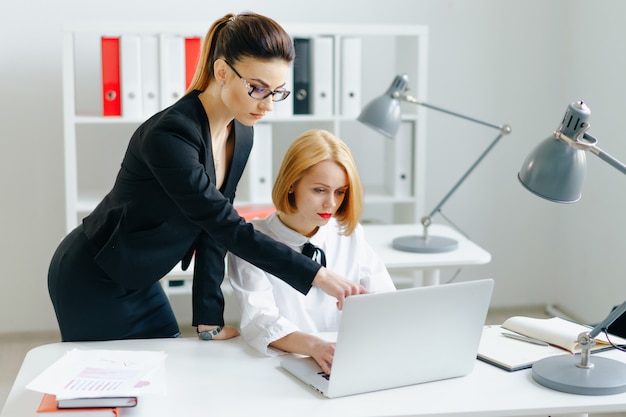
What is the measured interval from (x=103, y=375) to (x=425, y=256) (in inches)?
60.9

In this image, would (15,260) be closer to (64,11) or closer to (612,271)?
(64,11)

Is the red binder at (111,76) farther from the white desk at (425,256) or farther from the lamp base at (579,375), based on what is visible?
the lamp base at (579,375)

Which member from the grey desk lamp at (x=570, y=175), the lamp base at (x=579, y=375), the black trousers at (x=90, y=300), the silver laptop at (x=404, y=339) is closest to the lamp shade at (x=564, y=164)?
the grey desk lamp at (x=570, y=175)

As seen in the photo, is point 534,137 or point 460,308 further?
point 534,137

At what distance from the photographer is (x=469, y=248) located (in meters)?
3.01

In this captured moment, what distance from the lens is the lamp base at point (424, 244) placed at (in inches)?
115

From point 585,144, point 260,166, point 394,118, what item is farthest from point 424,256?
point 585,144

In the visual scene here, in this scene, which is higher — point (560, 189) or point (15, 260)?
point (560, 189)

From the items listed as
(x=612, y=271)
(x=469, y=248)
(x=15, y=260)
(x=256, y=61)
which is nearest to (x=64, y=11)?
(x=15, y=260)

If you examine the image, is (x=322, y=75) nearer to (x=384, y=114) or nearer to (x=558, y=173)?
(x=384, y=114)

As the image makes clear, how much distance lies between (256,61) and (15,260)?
247cm

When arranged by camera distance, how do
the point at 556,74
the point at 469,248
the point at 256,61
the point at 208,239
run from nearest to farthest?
1. the point at 256,61
2. the point at 208,239
3. the point at 469,248
4. the point at 556,74

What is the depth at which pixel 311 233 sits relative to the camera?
202 centimetres

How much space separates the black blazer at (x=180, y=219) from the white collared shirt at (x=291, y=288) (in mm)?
92
